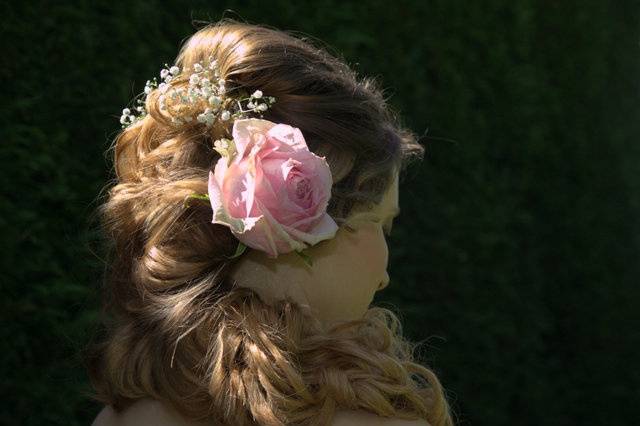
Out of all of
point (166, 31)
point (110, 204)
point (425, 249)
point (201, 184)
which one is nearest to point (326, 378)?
point (201, 184)

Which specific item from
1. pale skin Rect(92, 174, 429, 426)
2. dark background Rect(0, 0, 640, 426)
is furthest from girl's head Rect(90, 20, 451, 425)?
dark background Rect(0, 0, 640, 426)

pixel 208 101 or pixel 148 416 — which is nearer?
pixel 148 416

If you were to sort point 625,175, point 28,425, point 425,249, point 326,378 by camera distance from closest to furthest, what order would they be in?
point 326,378, point 28,425, point 425,249, point 625,175

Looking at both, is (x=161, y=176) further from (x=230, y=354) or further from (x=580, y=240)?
(x=580, y=240)

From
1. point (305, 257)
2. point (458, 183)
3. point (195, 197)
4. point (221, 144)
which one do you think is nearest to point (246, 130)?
point (221, 144)

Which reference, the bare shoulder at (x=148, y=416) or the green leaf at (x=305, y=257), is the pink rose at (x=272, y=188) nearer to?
the green leaf at (x=305, y=257)

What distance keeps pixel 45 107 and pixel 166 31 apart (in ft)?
1.86

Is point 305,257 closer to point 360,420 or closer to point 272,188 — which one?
point 272,188

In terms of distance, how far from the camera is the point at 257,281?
6.12 feet

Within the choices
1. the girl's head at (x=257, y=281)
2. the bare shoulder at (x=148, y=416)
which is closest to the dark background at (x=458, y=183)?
the girl's head at (x=257, y=281)

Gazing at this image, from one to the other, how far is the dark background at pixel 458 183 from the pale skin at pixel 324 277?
0.96 meters

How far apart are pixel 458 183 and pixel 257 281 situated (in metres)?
2.56

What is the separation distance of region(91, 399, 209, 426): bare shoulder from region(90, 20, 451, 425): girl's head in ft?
0.07

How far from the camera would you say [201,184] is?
A: 1.84 meters
